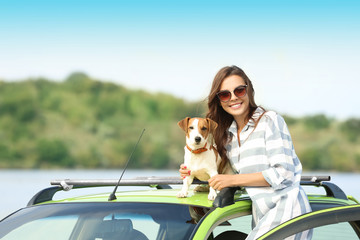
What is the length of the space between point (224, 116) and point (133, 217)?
936 mm

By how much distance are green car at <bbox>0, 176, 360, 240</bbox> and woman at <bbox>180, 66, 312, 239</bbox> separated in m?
0.11

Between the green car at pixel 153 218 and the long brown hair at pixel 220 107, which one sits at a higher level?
the long brown hair at pixel 220 107

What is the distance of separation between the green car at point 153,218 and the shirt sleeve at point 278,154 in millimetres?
219

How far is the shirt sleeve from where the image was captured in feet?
10.8

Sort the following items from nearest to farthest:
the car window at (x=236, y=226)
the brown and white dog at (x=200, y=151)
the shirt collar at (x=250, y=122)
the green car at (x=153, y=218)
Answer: the green car at (x=153, y=218), the car window at (x=236, y=226), the shirt collar at (x=250, y=122), the brown and white dog at (x=200, y=151)

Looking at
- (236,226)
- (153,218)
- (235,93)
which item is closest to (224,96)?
(235,93)

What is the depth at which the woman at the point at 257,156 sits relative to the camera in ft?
10.8

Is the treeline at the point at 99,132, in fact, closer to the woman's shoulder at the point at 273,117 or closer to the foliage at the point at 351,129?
the foliage at the point at 351,129

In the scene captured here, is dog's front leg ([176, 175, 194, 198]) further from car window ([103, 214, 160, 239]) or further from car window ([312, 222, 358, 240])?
car window ([312, 222, 358, 240])

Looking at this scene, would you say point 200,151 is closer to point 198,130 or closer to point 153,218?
point 198,130

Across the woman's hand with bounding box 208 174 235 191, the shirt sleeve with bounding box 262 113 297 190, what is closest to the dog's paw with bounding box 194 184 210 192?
the woman's hand with bounding box 208 174 235 191

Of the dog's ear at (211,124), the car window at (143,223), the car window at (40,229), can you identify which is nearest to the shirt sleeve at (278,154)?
the dog's ear at (211,124)

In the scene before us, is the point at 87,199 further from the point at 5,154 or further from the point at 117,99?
the point at 117,99

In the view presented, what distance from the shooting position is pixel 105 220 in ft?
10.8
